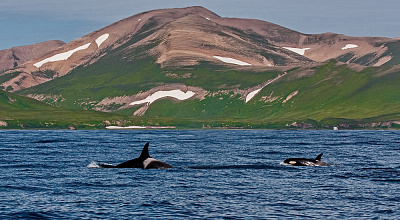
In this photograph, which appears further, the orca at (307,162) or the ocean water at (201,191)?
the orca at (307,162)

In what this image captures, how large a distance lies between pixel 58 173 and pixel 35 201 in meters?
14.0

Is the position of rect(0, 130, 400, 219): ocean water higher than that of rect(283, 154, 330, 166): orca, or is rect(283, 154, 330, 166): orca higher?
rect(283, 154, 330, 166): orca

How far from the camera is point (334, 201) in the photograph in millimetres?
34844

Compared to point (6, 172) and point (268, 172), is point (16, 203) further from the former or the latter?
point (268, 172)

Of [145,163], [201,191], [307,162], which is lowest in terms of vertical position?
[201,191]

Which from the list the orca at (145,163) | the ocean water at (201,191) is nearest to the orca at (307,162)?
the ocean water at (201,191)

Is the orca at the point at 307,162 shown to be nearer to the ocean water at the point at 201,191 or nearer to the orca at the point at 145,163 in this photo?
the ocean water at the point at 201,191

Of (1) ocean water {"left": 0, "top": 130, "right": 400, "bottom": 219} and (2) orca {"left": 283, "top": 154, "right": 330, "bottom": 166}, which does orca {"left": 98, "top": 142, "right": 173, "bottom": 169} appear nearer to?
(1) ocean water {"left": 0, "top": 130, "right": 400, "bottom": 219}

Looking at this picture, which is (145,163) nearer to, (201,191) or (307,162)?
(201,191)

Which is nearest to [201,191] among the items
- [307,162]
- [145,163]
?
[145,163]

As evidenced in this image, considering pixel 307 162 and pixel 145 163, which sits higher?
pixel 145 163

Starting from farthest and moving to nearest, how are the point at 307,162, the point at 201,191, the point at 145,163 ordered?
the point at 307,162 → the point at 145,163 → the point at 201,191

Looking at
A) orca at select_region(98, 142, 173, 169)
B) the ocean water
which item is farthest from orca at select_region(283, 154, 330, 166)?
orca at select_region(98, 142, 173, 169)

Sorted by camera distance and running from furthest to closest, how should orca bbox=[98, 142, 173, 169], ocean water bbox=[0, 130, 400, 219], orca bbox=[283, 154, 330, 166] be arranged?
orca bbox=[283, 154, 330, 166]
orca bbox=[98, 142, 173, 169]
ocean water bbox=[0, 130, 400, 219]
